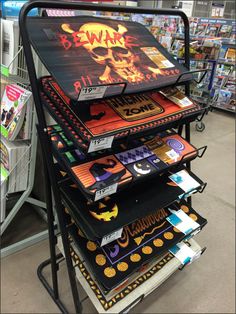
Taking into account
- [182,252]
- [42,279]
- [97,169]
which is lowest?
[42,279]

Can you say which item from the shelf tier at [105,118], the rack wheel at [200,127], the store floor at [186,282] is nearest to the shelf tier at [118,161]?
the shelf tier at [105,118]

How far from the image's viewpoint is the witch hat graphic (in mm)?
894

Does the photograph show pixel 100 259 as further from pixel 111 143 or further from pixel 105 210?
pixel 111 143

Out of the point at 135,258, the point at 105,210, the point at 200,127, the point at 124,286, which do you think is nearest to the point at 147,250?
the point at 135,258

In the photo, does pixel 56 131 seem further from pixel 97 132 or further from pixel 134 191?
pixel 134 191

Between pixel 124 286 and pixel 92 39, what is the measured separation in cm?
101

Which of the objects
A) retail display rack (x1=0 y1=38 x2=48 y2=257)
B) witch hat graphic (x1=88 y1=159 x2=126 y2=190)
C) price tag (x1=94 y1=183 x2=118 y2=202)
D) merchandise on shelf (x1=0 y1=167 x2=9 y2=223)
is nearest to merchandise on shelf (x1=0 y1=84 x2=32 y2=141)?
retail display rack (x1=0 y1=38 x2=48 y2=257)

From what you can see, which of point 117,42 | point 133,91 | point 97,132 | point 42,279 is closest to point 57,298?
point 42,279

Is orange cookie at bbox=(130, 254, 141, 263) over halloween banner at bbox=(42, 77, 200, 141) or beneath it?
beneath

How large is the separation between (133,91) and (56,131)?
356mm

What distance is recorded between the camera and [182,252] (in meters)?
1.28

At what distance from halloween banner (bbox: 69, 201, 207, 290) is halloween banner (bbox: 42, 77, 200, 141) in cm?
39

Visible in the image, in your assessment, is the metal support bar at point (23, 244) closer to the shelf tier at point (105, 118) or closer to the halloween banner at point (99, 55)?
the shelf tier at point (105, 118)

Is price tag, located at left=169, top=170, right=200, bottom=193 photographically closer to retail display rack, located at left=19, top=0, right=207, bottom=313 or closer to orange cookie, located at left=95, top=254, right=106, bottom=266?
retail display rack, located at left=19, top=0, right=207, bottom=313
